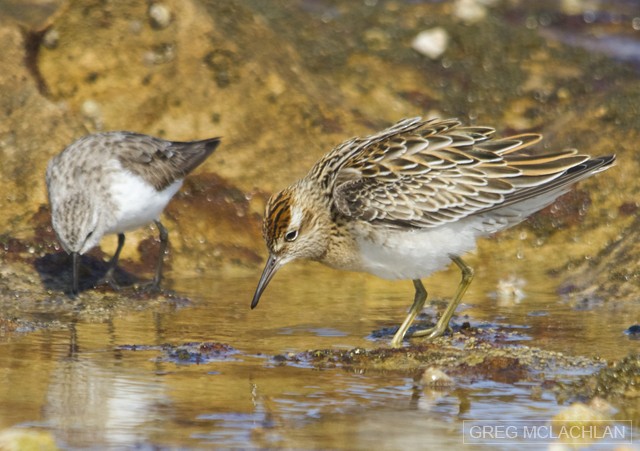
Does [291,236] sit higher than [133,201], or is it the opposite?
[133,201]

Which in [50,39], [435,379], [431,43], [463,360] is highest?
[431,43]

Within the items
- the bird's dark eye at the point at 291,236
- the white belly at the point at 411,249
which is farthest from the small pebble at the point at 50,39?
the white belly at the point at 411,249

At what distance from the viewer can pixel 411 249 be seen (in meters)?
8.97

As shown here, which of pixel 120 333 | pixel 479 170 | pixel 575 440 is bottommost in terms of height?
pixel 575 440

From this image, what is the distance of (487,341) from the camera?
904cm

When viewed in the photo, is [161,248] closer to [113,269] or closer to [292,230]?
[113,269]

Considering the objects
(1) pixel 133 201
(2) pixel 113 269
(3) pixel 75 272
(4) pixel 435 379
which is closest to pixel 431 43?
(1) pixel 133 201

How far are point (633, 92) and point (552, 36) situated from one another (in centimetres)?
511

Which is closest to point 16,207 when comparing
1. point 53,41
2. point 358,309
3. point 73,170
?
point 73,170

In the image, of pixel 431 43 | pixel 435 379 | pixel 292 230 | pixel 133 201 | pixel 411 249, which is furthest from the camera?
pixel 431 43

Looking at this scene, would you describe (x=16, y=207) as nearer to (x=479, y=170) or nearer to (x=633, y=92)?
(x=479, y=170)

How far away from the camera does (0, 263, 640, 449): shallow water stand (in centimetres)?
663

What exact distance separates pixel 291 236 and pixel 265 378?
1685 millimetres

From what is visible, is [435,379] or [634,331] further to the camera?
[634,331]
